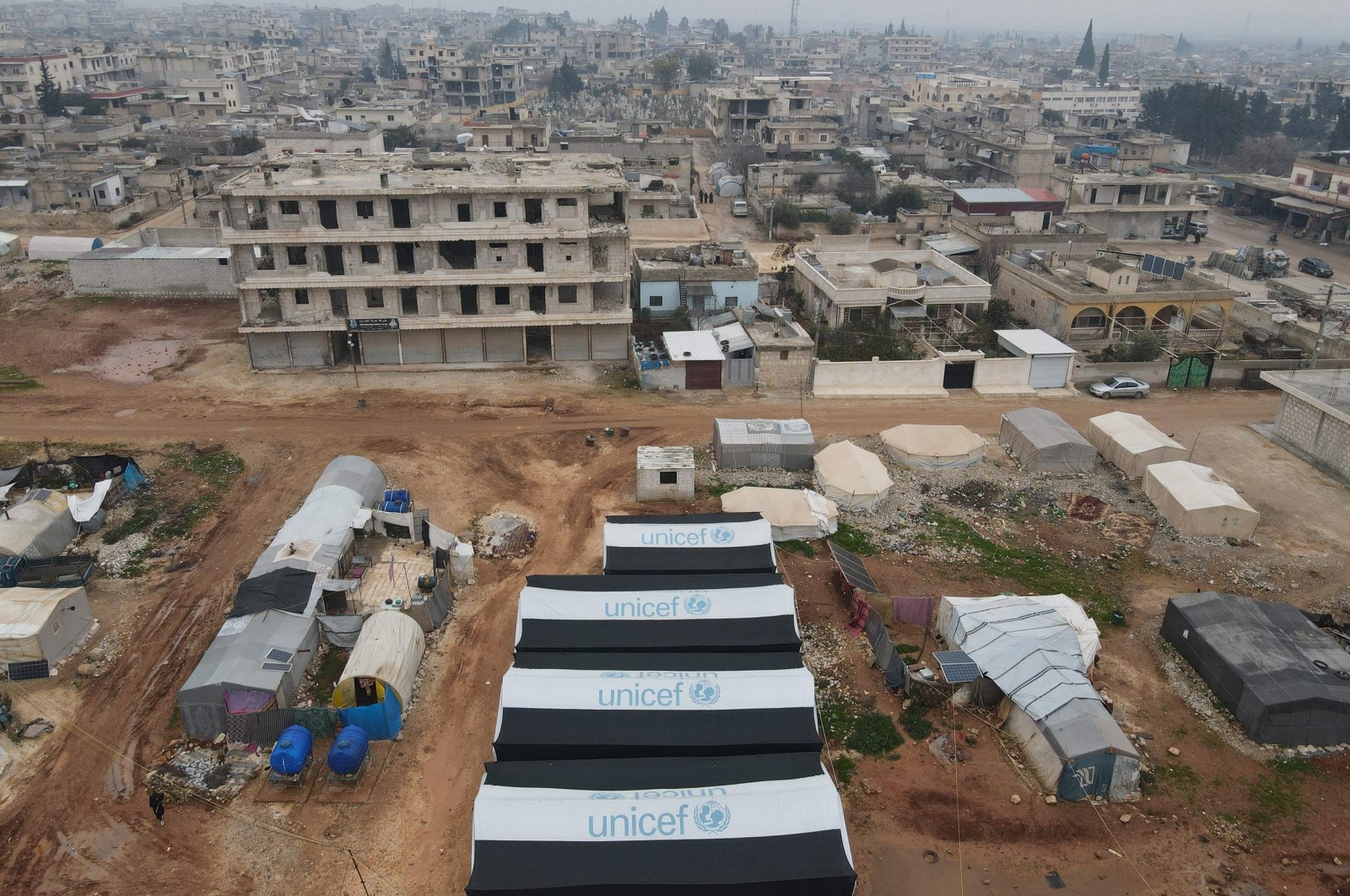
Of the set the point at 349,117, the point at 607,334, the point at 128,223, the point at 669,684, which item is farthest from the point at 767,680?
the point at 349,117

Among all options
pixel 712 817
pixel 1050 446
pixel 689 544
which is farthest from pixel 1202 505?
pixel 712 817

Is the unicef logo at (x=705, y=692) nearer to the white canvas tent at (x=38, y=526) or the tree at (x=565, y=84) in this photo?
the white canvas tent at (x=38, y=526)

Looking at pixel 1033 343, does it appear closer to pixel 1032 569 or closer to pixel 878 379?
pixel 878 379

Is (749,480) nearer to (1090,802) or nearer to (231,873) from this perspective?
(1090,802)

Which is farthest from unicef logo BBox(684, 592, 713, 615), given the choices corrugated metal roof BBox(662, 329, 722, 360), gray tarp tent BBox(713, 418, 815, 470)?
corrugated metal roof BBox(662, 329, 722, 360)

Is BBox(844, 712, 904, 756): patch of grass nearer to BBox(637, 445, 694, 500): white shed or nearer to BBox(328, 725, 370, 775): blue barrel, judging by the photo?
BBox(328, 725, 370, 775): blue barrel

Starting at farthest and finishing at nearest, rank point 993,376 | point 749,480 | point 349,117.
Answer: point 349,117, point 993,376, point 749,480
